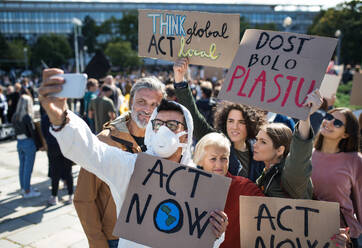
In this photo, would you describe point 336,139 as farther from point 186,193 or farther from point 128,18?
point 128,18

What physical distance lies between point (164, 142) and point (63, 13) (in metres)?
92.9

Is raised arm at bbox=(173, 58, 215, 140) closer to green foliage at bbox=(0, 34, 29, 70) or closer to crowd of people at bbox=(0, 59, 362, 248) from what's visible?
crowd of people at bbox=(0, 59, 362, 248)

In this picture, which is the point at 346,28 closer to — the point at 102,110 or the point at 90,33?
the point at 102,110

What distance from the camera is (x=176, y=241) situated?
1.46 m

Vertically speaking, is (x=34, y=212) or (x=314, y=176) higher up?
(x=314, y=176)

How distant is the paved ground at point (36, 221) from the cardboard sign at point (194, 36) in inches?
107

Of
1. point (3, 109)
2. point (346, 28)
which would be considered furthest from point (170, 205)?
point (346, 28)

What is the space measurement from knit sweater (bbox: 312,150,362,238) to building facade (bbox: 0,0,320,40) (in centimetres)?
8290

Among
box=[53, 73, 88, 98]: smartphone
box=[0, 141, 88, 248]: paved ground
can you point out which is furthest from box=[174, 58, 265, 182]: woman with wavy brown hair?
box=[0, 141, 88, 248]: paved ground

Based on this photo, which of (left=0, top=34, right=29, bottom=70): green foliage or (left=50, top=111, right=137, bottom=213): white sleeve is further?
(left=0, top=34, right=29, bottom=70): green foliage

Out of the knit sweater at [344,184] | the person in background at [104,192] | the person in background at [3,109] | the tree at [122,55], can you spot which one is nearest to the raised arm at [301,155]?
the knit sweater at [344,184]

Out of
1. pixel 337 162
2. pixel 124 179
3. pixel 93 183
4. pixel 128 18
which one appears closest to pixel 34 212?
pixel 93 183

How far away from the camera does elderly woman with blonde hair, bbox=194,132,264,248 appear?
75.2 inches

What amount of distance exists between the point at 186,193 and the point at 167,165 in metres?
0.16
